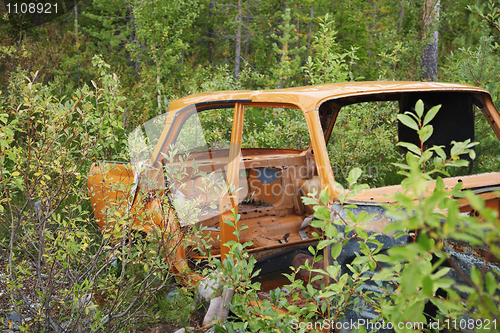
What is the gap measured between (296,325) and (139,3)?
7435 millimetres

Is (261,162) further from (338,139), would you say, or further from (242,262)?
(242,262)

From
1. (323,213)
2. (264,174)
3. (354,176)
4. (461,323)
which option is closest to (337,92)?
(354,176)

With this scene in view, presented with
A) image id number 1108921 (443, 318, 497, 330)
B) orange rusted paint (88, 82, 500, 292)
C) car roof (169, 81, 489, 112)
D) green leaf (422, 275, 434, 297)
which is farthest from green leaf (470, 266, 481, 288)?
car roof (169, 81, 489, 112)

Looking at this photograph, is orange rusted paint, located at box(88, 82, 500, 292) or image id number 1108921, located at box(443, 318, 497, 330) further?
orange rusted paint, located at box(88, 82, 500, 292)

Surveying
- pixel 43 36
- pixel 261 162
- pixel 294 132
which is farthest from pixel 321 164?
pixel 43 36

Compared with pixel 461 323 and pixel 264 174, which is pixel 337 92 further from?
pixel 264 174

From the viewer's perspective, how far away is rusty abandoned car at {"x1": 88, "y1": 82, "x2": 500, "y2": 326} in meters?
2.37

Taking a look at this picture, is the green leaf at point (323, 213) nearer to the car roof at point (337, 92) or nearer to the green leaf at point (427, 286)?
the green leaf at point (427, 286)

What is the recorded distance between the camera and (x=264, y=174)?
173 inches

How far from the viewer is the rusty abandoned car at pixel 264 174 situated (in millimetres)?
2373

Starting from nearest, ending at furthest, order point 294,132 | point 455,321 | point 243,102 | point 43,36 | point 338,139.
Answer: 1. point 455,321
2. point 243,102
3. point 338,139
4. point 294,132
5. point 43,36

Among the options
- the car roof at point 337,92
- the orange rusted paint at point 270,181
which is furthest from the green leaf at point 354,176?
the car roof at point 337,92

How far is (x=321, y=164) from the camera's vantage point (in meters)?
2.29

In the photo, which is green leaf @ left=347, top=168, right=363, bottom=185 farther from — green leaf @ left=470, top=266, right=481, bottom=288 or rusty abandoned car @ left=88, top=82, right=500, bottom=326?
green leaf @ left=470, top=266, right=481, bottom=288
